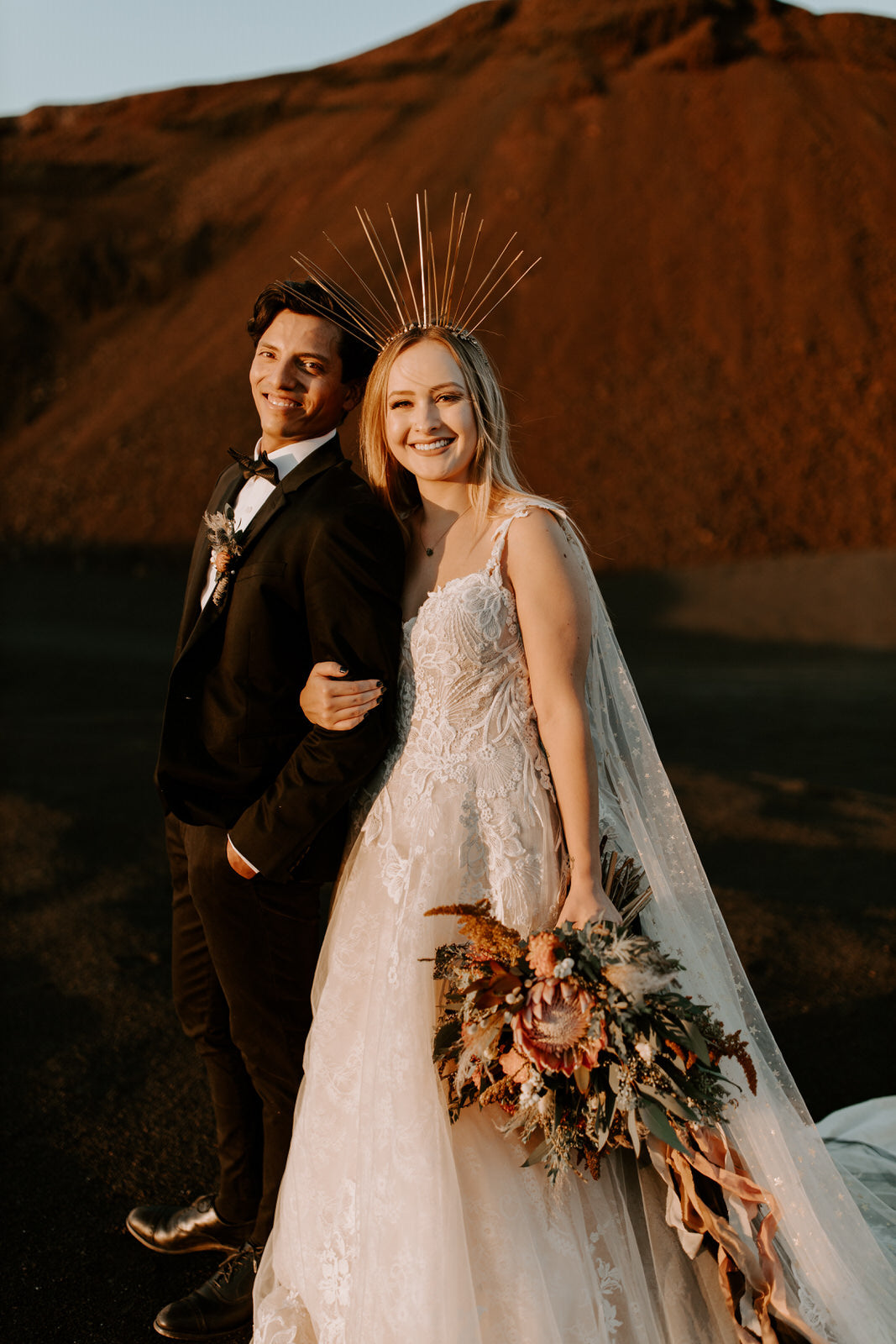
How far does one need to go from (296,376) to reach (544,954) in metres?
1.39

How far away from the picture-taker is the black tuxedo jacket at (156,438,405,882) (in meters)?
2.27

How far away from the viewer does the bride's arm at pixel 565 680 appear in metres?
2.17

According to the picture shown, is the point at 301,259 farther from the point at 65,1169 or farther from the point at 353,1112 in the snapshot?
the point at 65,1169

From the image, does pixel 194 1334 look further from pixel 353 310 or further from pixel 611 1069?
pixel 353 310

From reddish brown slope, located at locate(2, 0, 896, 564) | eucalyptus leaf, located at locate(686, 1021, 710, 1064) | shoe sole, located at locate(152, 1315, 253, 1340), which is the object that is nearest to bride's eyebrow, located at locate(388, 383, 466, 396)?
eucalyptus leaf, located at locate(686, 1021, 710, 1064)

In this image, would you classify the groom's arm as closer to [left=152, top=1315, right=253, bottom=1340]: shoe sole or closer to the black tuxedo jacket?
the black tuxedo jacket

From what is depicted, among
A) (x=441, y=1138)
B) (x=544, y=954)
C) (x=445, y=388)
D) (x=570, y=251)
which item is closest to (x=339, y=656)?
(x=445, y=388)

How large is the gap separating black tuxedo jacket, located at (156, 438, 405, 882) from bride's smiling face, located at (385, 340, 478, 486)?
0.16 metres

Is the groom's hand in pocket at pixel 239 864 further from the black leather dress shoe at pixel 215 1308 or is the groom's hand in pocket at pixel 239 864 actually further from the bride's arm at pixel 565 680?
the black leather dress shoe at pixel 215 1308

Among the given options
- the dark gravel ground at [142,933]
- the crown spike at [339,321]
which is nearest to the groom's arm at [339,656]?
the crown spike at [339,321]

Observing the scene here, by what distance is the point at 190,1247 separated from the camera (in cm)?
277

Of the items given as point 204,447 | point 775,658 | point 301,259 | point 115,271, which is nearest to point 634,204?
point 204,447

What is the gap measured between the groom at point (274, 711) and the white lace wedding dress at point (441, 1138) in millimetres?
128

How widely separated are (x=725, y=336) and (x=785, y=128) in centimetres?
851
